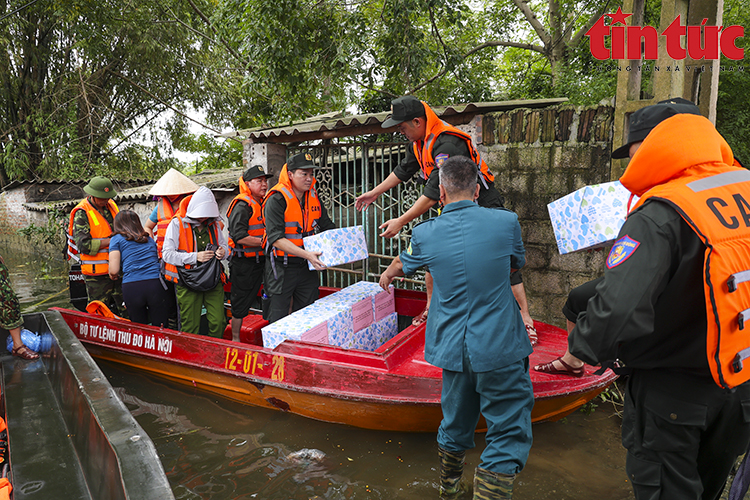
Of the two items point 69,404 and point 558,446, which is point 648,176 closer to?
point 558,446

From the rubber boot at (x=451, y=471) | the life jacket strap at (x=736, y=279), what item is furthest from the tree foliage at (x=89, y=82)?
the life jacket strap at (x=736, y=279)

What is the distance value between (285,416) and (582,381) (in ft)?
8.16

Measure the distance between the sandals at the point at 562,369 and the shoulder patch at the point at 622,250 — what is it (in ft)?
5.73

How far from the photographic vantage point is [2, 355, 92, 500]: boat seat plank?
8.39ft

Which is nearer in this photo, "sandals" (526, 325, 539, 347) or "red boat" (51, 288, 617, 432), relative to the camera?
"red boat" (51, 288, 617, 432)

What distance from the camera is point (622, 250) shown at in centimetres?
172

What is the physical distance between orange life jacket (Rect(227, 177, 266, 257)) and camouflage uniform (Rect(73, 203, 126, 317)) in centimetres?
159

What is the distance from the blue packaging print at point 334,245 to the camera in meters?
4.36

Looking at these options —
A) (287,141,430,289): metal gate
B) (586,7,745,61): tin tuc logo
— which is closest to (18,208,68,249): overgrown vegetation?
(287,141,430,289): metal gate

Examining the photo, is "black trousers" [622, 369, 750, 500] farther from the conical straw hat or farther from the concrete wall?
the conical straw hat

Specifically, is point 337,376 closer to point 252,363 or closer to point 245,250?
point 252,363

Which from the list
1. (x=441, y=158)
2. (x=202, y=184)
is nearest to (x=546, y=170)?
(x=441, y=158)

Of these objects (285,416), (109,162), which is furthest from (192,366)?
(109,162)

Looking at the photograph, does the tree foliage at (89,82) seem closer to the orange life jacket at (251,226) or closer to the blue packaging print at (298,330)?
the orange life jacket at (251,226)
